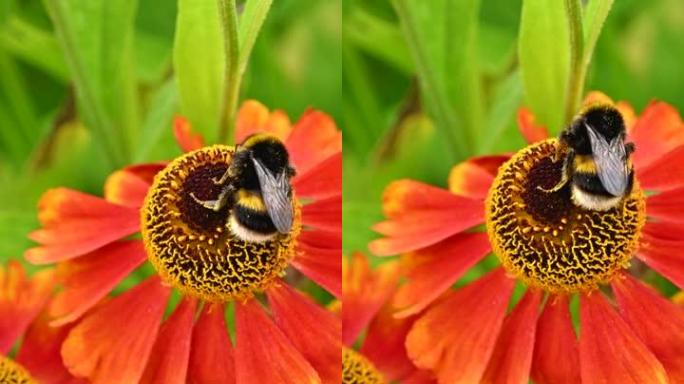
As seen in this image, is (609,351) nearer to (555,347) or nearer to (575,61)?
(555,347)

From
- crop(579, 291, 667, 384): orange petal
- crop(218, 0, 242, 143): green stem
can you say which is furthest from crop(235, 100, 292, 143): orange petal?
crop(579, 291, 667, 384): orange petal

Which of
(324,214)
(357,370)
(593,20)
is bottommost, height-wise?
(357,370)

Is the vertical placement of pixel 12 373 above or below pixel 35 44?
below

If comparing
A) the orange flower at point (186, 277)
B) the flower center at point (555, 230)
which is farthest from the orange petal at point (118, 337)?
the flower center at point (555, 230)

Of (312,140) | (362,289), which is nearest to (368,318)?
(362,289)

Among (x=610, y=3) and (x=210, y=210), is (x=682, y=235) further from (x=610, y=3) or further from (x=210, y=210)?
(x=210, y=210)

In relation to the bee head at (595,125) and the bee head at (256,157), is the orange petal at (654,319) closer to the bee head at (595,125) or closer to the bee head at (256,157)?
the bee head at (595,125)
